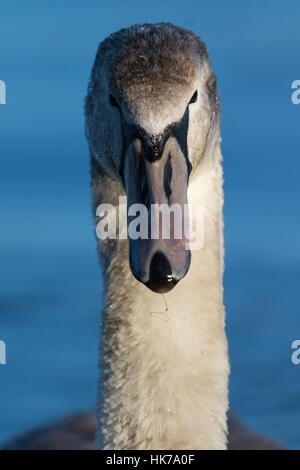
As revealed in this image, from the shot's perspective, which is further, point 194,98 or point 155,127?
point 194,98

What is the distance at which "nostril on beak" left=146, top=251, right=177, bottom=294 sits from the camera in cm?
406

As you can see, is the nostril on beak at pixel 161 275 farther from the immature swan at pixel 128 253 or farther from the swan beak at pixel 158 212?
the immature swan at pixel 128 253

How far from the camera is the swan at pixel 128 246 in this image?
4348 millimetres

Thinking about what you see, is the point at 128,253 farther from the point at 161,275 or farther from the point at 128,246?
the point at 161,275

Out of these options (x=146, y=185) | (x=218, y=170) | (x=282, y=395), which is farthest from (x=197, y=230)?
(x=282, y=395)

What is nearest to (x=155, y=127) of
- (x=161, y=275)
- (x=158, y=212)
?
(x=158, y=212)

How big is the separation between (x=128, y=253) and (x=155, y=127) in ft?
2.18

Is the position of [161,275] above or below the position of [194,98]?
below

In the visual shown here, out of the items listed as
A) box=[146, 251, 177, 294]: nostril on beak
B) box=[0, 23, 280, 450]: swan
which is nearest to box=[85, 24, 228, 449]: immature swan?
box=[0, 23, 280, 450]: swan

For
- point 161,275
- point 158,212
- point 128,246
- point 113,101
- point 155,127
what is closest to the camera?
point 161,275

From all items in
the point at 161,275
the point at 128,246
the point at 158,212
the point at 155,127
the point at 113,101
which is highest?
the point at 113,101

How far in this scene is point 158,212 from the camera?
4.16 meters

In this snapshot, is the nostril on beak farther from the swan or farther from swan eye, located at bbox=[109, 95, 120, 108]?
swan eye, located at bbox=[109, 95, 120, 108]

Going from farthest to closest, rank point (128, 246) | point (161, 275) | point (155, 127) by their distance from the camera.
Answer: point (128, 246), point (155, 127), point (161, 275)
